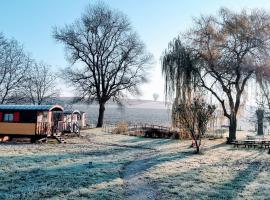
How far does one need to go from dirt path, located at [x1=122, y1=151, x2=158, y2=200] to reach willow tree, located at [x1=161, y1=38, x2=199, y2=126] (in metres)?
13.9

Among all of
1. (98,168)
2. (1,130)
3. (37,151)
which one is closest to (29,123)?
(1,130)

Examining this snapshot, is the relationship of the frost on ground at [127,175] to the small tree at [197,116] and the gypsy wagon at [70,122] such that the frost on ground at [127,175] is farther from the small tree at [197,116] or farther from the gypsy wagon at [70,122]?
the gypsy wagon at [70,122]

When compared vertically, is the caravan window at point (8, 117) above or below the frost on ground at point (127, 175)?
above

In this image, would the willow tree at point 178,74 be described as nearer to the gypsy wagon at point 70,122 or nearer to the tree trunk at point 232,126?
the tree trunk at point 232,126

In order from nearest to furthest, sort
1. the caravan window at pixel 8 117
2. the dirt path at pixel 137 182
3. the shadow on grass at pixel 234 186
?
the dirt path at pixel 137 182 → the shadow on grass at pixel 234 186 → the caravan window at pixel 8 117

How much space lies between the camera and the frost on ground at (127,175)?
13172 millimetres

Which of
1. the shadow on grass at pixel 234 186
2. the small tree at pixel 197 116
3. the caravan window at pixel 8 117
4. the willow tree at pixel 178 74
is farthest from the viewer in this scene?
the willow tree at pixel 178 74

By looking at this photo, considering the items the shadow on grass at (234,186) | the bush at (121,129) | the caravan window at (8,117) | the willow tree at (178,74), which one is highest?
the willow tree at (178,74)

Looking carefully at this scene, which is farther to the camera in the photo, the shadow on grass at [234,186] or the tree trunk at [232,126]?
the tree trunk at [232,126]

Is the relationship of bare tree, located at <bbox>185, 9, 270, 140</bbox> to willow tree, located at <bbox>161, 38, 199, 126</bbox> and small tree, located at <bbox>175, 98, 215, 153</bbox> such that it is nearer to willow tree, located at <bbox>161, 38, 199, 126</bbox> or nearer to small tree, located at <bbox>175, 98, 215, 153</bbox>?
willow tree, located at <bbox>161, 38, 199, 126</bbox>

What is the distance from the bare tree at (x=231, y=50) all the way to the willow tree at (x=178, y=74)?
3.23ft

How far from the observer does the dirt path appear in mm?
12966

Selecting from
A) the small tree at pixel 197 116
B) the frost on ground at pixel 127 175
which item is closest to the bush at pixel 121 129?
the small tree at pixel 197 116

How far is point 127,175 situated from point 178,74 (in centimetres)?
1910
